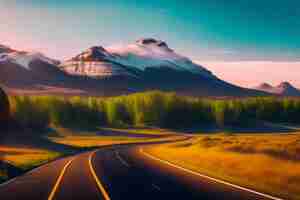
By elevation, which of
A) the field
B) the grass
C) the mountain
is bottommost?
the field

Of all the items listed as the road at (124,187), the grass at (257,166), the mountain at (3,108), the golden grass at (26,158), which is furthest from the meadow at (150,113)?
the road at (124,187)

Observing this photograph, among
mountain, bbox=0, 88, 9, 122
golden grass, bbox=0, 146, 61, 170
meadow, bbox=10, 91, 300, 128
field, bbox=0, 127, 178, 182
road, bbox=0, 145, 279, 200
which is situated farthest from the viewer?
meadow, bbox=10, 91, 300, 128

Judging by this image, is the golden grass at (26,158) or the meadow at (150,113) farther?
the meadow at (150,113)

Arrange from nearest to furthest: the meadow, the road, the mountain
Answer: the road < the mountain < the meadow

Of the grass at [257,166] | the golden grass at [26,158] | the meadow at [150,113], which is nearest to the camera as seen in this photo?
the grass at [257,166]

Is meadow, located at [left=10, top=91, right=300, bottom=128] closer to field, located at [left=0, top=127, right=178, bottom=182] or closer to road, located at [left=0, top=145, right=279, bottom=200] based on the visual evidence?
field, located at [left=0, top=127, right=178, bottom=182]

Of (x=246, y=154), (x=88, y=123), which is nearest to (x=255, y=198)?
(x=246, y=154)

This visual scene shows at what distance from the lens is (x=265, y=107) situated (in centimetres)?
19475

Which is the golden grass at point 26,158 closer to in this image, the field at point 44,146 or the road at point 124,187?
the field at point 44,146

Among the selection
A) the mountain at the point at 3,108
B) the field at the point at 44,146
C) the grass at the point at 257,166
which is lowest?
the field at the point at 44,146

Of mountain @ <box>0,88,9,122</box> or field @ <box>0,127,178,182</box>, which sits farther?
mountain @ <box>0,88,9,122</box>

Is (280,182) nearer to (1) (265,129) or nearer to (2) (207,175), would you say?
(2) (207,175)

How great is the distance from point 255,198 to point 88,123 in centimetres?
13732

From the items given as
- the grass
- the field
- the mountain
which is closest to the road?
the grass
